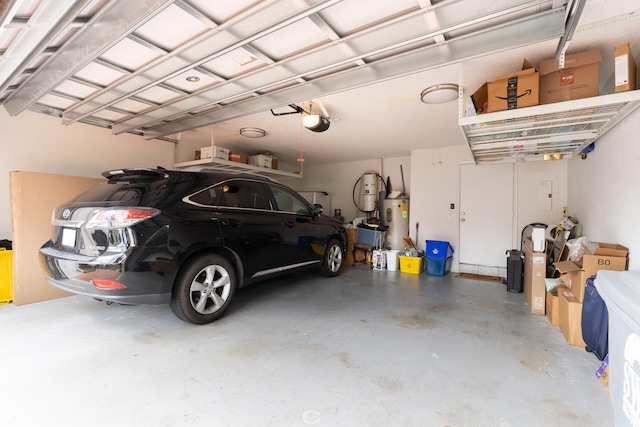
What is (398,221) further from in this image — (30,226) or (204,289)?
(30,226)

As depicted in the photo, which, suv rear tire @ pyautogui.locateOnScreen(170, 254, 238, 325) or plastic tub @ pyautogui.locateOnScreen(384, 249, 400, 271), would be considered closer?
suv rear tire @ pyautogui.locateOnScreen(170, 254, 238, 325)

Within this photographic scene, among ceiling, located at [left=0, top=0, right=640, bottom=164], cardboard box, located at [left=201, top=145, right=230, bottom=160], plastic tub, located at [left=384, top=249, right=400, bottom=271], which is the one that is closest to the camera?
ceiling, located at [left=0, top=0, right=640, bottom=164]

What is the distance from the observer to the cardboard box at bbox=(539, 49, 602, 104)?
→ 6.79ft

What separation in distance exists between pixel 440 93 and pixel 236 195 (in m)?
2.48

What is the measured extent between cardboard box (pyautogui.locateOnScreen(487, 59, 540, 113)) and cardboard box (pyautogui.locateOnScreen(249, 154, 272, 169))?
405 cm

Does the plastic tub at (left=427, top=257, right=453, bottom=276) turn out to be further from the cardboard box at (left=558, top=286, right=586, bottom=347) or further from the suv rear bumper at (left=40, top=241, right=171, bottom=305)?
the suv rear bumper at (left=40, top=241, right=171, bottom=305)

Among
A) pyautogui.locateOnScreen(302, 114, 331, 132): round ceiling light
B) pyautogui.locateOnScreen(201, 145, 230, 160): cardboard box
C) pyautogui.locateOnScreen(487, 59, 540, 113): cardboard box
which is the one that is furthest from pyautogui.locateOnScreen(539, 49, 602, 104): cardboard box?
pyautogui.locateOnScreen(201, 145, 230, 160): cardboard box

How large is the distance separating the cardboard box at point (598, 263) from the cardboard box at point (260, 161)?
187 inches

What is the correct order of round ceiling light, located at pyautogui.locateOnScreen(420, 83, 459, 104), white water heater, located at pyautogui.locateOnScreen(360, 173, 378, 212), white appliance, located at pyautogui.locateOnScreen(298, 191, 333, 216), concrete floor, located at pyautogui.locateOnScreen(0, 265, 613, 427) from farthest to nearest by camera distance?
white appliance, located at pyautogui.locateOnScreen(298, 191, 333, 216) → white water heater, located at pyautogui.locateOnScreen(360, 173, 378, 212) → round ceiling light, located at pyautogui.locateOnScreen(420, 83, 459, 104) → concrete floor, located at pyautogui.locateOnScreen(0, 265, 613, 427)

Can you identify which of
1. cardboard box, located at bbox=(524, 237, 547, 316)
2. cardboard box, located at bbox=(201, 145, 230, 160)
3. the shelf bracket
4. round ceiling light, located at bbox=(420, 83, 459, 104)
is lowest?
cardboard box, located at bbox=(524, 237, 547, 316)

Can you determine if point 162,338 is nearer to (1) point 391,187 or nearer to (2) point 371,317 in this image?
(2) point 371,317

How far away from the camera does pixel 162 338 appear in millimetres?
2391

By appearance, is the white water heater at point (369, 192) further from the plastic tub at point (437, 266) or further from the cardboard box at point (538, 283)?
the cardboard box at point (538, 283)

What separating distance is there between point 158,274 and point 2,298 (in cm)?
248
